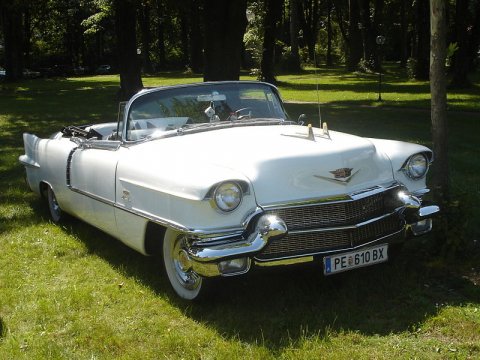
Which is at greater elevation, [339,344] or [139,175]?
[139,175]

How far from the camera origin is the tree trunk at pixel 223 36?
50.4 ft

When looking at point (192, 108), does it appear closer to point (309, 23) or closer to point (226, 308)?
point (226, 308)

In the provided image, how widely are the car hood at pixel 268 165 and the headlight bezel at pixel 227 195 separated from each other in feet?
0.16

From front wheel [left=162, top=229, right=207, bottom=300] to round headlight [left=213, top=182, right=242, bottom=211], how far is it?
492mm

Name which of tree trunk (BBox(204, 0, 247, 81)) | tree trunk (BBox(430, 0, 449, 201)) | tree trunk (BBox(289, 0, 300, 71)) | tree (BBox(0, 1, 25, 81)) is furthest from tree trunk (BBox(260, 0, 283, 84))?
tree trunk (BBox(430, 0, 449, 201))

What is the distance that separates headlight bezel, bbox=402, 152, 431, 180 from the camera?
4801 mm

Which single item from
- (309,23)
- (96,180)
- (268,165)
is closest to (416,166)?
(268,165)

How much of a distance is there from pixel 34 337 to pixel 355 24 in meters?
34.9

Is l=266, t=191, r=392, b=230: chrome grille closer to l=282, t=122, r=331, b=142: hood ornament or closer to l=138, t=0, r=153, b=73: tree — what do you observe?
l=282, t=122, r=331, b=142: hood ornament

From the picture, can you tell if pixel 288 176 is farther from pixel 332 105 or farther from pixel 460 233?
pixel 332 105

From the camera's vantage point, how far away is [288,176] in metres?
4.18

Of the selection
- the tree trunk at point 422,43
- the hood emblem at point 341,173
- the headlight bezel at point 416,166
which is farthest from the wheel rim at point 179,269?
the tree trunk at point 422,43

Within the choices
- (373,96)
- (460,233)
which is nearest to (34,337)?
(460,233)

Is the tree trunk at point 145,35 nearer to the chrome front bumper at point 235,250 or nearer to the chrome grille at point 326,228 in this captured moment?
the chrome grille at point 326,228
